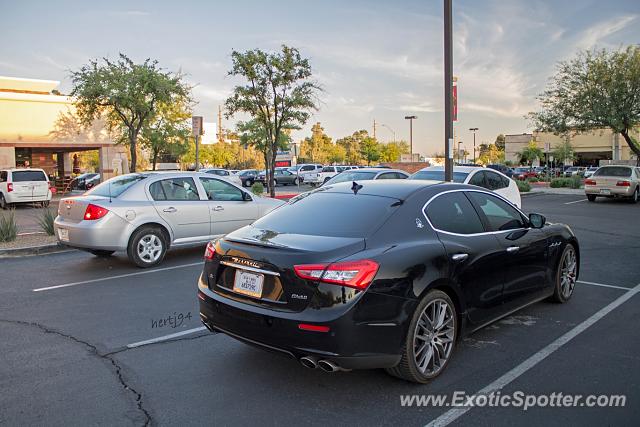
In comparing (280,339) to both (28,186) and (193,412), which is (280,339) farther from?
(28,186)

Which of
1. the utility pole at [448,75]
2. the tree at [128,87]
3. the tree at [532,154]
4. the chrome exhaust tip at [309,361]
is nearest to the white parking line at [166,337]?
the chrome exhaust tip at [309,361]

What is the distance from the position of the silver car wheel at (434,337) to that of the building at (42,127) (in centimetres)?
2700

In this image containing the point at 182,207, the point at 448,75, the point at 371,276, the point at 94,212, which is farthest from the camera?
the point at 448,75

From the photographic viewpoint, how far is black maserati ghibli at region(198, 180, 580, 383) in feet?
12.0

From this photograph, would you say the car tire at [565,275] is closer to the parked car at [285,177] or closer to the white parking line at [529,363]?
the white parking line at [529,363]

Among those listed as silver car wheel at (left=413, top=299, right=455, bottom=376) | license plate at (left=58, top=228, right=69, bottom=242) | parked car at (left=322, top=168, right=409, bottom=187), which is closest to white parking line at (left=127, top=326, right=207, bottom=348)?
silver car wheel at (left=413, top=299, right=455, bottom=376)

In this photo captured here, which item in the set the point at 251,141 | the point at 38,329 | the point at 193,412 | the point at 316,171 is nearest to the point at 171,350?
the point at 193,412

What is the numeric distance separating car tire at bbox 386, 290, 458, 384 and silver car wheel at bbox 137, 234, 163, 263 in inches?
231

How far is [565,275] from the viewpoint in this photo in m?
6.29

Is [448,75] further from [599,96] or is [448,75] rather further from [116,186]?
[599,96]

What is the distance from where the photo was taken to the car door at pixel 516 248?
5.08 m

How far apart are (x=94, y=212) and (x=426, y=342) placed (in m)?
6.26

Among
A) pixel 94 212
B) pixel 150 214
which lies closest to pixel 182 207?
pixel 150 214

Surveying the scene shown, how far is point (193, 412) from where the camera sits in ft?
12.0
